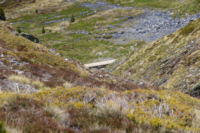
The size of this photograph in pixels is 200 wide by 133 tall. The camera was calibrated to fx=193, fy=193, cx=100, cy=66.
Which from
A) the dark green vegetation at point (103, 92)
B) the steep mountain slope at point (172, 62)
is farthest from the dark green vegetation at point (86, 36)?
the dark green vegetation at point (103, 92)

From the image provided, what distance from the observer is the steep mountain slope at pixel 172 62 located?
14508mm

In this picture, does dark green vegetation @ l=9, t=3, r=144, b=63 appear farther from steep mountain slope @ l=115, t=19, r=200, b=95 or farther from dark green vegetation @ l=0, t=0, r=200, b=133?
dark green vegetation @ l=0, t=0, r=200, b=133

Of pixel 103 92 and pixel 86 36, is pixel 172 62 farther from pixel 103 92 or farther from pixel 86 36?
pixel 86 36

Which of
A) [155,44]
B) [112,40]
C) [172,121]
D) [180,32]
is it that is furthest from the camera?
[112,40]

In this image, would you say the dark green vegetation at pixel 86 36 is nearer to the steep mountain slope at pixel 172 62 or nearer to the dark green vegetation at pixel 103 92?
the steep mountain slope at pixel 172 62

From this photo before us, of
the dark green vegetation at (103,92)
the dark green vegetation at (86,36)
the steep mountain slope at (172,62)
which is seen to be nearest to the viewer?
the dark green vegetation at (103,92)

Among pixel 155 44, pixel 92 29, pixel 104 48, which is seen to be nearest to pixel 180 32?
pixel 155 44

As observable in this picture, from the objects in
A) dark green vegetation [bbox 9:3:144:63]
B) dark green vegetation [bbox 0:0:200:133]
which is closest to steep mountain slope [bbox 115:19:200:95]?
dark green vegetation [bbox 0:0:200:133]

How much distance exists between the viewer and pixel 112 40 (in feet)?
186

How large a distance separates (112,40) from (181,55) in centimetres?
3946

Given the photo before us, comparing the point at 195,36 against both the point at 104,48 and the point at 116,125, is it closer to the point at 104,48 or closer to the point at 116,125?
the point at 116,125

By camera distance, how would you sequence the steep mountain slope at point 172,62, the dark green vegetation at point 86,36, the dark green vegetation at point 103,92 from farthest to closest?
the dark green vegetation at point 86,36 < the steep mountain slope at point 172,62 < the dark green vegetation at point 103,92

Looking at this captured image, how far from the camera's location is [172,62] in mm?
18141

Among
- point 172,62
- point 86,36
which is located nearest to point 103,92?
point 172,62
